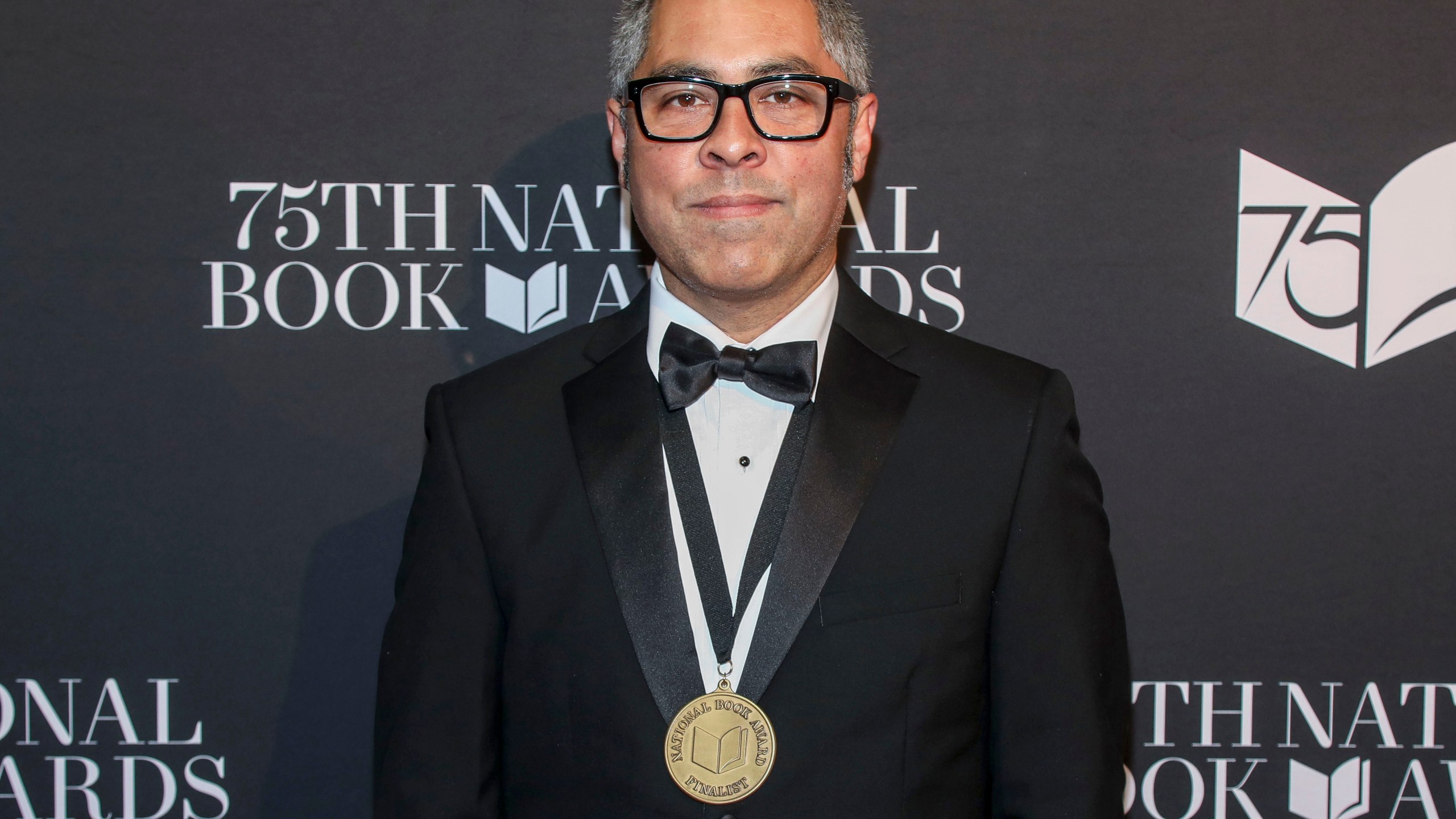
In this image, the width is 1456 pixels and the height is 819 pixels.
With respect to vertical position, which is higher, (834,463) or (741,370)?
(741,370)

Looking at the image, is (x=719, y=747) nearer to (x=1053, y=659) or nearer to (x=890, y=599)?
(x=890, y=599)

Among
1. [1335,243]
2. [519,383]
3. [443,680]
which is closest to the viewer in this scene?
[443,680]

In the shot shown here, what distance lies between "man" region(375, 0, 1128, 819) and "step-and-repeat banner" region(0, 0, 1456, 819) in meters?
0.64

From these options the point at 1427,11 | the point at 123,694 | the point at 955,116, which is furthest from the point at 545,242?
the point at 1427,11

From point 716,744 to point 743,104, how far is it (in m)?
0.78

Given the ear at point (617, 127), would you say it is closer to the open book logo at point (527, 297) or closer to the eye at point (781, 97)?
the eye at point (781, 97)

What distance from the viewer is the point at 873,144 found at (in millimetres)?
2105

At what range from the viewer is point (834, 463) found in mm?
1410

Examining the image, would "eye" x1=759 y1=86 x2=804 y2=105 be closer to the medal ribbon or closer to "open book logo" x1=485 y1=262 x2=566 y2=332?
the medal ribbon

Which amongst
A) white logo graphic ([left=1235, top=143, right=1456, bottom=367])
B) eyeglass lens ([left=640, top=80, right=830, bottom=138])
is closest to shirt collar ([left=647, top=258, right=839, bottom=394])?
eyeglass lens ([left=640, top=80, right=830, bottom=138])

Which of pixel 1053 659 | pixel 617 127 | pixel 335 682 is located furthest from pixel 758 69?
pixel 335 682

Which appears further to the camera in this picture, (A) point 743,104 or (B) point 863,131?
(B) point 863,131

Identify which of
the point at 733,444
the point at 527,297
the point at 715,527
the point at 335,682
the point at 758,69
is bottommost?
→ the point at 335,682

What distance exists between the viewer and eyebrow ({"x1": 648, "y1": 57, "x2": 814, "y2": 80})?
55.1 inches
